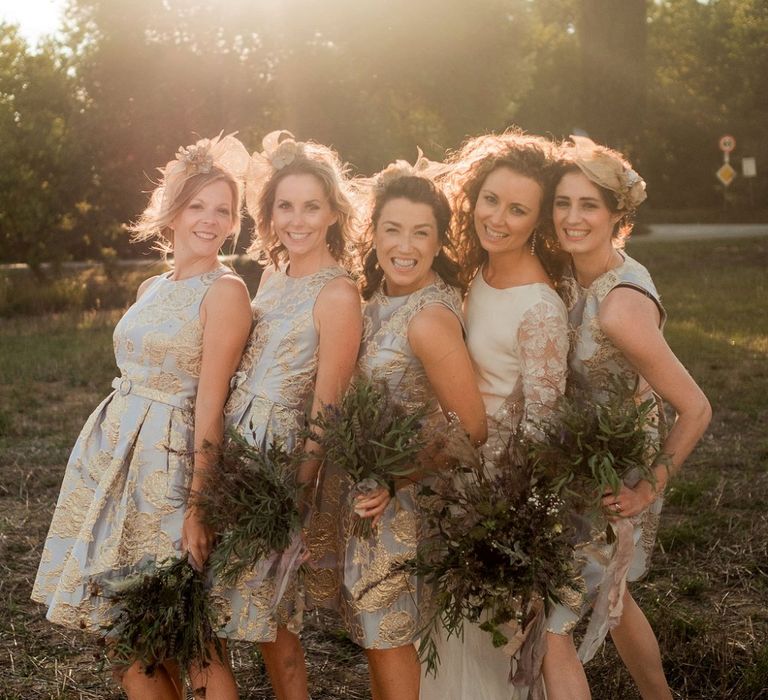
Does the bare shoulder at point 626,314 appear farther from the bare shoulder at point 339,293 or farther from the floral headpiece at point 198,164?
the floral headpiece at point 198,164

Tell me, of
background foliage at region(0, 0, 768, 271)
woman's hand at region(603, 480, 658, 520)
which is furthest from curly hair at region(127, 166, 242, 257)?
background foliage at region(0, 0, 768, 271)

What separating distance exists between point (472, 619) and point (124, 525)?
118 cm

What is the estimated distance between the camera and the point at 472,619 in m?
3.12

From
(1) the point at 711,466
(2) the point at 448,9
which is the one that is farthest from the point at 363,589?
(2) the point at 448,9

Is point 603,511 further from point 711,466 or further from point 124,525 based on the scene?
point 711,466

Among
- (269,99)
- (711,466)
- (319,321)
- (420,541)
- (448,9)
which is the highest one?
(448,9)

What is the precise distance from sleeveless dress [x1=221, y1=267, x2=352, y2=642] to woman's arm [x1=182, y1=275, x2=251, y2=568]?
8cm

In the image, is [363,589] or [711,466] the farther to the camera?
[711,466]

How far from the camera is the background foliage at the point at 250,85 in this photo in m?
18.9

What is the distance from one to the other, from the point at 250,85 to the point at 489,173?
1640 centimetres

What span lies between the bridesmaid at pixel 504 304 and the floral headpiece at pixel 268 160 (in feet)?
1.91

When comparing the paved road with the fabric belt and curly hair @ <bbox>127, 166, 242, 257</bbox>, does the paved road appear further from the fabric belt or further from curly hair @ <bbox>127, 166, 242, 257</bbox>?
the fabric belt

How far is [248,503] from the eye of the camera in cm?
314

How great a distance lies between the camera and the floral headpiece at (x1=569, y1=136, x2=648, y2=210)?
3.44 m
